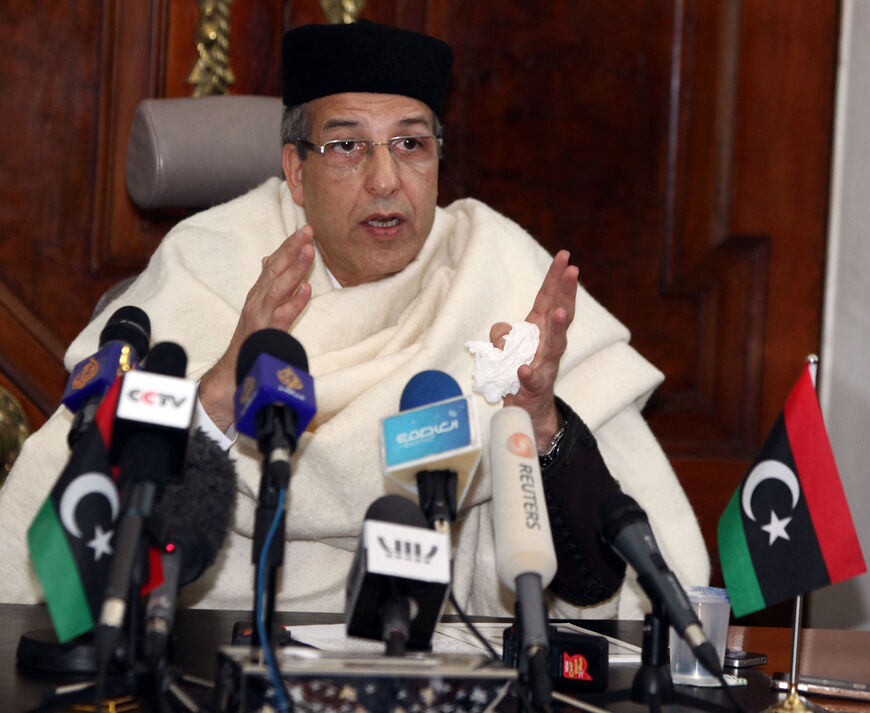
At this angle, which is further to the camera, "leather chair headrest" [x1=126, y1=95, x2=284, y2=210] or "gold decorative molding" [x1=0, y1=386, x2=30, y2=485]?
"gold decorative molding" [x1=0, y1=386, x2=30, y2=485]

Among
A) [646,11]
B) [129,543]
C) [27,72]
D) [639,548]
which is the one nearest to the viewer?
[129,543]

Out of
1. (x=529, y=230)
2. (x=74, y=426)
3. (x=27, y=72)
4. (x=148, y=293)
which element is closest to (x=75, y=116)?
(x=27, y=72)

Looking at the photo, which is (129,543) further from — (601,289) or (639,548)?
(601,289)

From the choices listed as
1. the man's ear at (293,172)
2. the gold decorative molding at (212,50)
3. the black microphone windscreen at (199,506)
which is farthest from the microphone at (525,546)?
the gold decorative molding at (212,50)

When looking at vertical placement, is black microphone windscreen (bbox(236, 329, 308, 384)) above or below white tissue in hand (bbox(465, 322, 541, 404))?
below

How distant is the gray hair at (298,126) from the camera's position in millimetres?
2301

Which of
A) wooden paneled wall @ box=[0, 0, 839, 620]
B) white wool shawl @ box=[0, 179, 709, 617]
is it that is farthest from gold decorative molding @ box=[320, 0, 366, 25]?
white wool shawl @ box=[0, 179, 709, 617]

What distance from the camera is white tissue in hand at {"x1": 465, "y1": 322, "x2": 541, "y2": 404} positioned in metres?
1.80

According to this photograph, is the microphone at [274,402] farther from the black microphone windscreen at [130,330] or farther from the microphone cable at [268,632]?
the black microphone windscreen at [130,330]

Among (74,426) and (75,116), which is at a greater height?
(75,116)

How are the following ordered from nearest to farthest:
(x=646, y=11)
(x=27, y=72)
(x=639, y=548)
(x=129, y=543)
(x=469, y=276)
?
(x=129, y=543), (x=639, y=548), (x=469, y=276), (x=27, y=72), (x=646, y=11)

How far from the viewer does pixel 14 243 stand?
9.00 feet

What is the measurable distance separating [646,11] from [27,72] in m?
1.59

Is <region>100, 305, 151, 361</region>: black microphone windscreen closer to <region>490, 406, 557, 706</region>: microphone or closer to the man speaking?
<region>490, 406, 557, 706</region>: microphone
